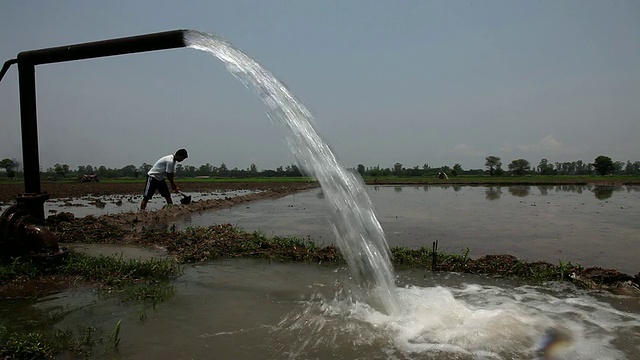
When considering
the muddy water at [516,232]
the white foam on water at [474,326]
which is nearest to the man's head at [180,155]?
the muddy water at [516,232]

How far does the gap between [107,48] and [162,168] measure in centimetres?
558

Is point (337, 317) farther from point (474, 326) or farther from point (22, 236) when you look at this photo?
point (22, 236)

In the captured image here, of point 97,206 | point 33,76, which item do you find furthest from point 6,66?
point 97,206

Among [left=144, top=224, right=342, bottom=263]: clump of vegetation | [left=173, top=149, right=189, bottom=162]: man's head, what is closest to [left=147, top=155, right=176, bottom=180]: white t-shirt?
[left=173, top=149, right=189, bottom=162]: man's head

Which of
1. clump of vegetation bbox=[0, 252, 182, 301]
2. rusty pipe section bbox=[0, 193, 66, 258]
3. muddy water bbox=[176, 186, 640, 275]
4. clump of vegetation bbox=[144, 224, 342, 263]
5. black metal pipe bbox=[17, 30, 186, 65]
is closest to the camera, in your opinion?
clump of vegetation bbox=[0, 252, 182, 301]

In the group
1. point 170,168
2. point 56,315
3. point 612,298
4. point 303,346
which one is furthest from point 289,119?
point 170,168

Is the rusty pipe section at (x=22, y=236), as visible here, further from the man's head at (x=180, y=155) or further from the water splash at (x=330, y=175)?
the man's head at (x=180, y=155)

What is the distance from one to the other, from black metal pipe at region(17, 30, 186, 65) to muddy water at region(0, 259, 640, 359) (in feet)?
9.58

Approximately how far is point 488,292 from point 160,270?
13.3ft

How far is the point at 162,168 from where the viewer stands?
1015 cm

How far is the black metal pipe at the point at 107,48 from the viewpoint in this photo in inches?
186

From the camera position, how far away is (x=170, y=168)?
10.1 metres

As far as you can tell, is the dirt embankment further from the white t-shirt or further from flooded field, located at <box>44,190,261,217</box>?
the white t-shirt

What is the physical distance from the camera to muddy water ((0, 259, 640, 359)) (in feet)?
10.1
